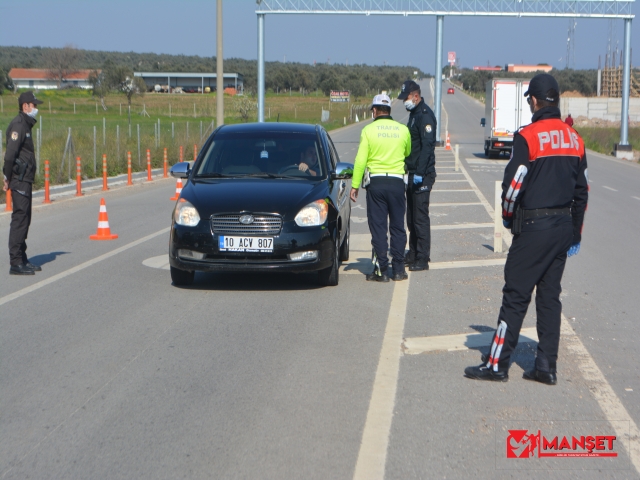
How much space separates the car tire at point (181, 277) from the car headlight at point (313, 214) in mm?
1392

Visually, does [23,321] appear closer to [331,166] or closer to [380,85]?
[331,166]

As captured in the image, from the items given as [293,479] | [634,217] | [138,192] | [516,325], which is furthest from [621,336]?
[138,192]

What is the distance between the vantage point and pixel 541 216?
18.0 ft

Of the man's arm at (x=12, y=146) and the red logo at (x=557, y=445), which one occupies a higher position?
the man's arm at (x=12, y=146)

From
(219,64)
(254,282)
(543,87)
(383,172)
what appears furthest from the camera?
(219,64)

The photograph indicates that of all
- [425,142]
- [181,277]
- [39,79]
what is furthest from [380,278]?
[39,79]

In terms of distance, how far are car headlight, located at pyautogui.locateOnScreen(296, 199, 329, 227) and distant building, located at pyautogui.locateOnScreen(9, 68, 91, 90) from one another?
135 m

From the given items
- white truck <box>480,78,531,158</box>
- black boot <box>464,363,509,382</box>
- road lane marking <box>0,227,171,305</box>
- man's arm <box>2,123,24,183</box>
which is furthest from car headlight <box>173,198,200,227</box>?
white truck <box>480,78,531,158</box>

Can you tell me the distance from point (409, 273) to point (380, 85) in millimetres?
158161

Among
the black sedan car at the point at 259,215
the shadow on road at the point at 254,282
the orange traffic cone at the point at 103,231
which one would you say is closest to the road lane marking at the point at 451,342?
the black sedan car at the point at 259,215

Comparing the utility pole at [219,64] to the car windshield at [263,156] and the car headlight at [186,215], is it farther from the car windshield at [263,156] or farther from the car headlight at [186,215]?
the car headlight at [186,215]

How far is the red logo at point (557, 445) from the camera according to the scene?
4.50 meters

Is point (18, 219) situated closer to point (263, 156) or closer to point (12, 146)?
point (12, 146)

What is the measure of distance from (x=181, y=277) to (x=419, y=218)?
9.87ft
